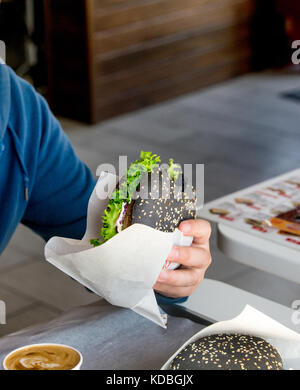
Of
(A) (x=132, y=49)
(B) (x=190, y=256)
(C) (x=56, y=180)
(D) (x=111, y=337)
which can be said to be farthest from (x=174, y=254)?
(A) (x=132, y=49)

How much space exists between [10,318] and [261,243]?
1.41 m

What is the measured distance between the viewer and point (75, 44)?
4465 millimetres

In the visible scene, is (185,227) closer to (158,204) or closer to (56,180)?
(158,204)

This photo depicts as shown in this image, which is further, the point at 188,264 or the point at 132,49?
the point at 132,49

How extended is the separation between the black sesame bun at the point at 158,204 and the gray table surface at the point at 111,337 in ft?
0.47

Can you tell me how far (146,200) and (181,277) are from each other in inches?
6.3

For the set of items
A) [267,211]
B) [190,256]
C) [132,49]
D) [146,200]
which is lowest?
[132,49]

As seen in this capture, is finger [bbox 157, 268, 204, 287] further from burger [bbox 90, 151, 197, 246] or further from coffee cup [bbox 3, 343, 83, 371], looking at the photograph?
coffee cup [bbox 3, 343, 83, 371]

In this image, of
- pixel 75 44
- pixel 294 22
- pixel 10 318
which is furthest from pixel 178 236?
pixel 294 22

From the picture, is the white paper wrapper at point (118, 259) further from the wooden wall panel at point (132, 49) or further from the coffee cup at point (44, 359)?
the wooden wall panel at point (132, 49)

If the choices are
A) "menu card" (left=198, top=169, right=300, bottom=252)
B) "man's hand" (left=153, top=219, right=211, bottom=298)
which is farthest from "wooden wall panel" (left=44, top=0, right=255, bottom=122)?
"man's hand" (left=153, top=219, right=211, bottom=298)

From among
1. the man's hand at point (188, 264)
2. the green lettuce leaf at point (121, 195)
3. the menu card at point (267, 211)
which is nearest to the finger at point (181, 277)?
the man's hand at point (188, 264)

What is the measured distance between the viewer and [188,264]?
3.15ft
